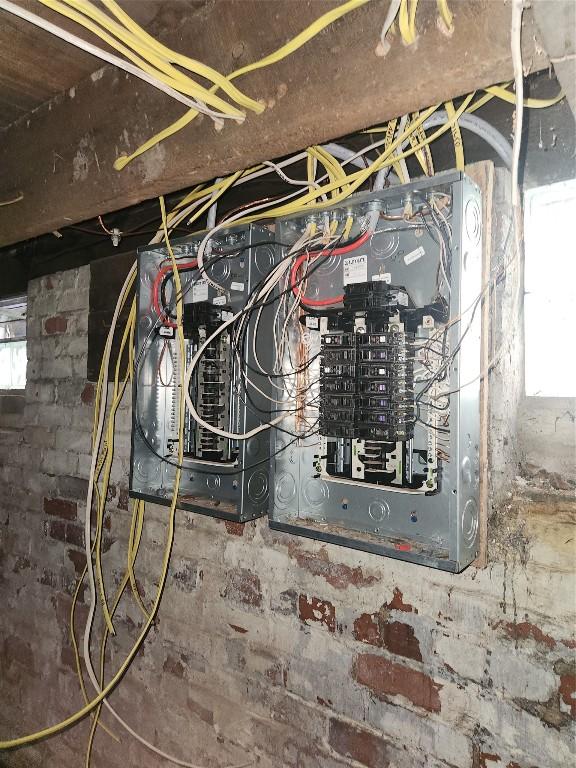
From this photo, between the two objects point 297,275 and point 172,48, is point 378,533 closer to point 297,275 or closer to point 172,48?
point 297,275

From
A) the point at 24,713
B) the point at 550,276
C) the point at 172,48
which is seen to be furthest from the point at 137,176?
the point at 24,713

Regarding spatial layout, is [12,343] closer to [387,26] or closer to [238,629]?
[238,629]

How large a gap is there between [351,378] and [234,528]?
58 cm

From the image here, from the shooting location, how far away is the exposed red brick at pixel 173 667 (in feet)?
4.73

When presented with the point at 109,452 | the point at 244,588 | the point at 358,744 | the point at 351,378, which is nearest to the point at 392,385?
the point at 351,378

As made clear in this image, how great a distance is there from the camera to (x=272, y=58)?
74cm

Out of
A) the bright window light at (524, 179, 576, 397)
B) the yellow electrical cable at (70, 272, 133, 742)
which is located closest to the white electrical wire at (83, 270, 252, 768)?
the yellow electrical cable at (70, 272, 133, 742)

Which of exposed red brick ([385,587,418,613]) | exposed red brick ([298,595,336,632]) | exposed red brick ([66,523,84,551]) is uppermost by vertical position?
exposed red brick ([385,587,418,613])

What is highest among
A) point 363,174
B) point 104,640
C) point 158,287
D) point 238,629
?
point 363,174

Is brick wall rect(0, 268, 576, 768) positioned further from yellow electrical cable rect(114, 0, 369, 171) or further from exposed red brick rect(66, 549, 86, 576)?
yellow electrical cable rect(114, 0, 369, 171)

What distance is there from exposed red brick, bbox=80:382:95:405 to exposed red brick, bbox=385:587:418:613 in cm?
111

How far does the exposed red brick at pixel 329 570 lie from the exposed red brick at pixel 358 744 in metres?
0.31

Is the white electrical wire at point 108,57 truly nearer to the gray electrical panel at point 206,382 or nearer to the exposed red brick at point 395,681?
the gray electrical panel at point 206,382

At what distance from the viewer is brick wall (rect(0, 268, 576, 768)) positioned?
3.18 ft
